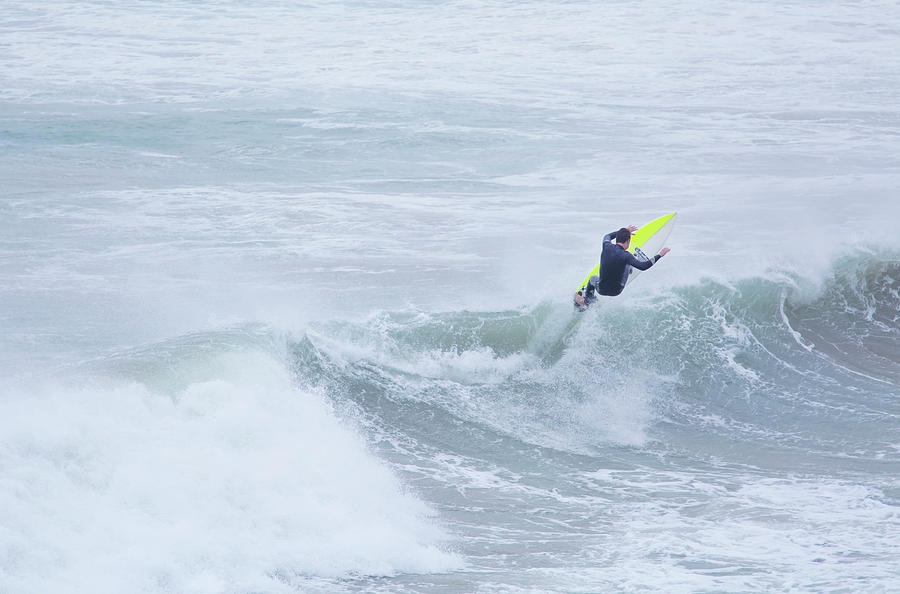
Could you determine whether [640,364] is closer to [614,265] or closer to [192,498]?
[614,265]

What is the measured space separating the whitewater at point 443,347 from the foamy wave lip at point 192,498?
30 mm

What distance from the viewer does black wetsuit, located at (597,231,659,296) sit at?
415 inches

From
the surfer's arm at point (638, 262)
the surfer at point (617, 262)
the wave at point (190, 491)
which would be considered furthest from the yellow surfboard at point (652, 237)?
the wave at point (190, 491)

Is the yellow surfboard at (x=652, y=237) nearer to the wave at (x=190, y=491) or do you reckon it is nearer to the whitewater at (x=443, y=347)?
the whitewater at (x=443, y=347)

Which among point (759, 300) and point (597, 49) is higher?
point (597, 49)

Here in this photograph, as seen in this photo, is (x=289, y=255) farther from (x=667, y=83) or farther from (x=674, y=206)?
(x=667, y=83)

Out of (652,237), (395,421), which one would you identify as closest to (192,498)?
(395,421)

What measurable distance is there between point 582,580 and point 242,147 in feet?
51.8

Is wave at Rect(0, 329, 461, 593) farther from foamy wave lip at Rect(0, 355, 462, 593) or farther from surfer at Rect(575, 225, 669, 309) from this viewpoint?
surfer at Rect(575, 225, 669, 309)

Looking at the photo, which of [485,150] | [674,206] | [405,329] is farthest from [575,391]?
[485,150]

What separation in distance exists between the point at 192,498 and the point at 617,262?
5.39 metres

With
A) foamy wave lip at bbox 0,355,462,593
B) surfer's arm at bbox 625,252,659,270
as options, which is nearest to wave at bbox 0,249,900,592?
foamy wave lip at bbox 0,355,462,593

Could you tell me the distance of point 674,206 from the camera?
54.7 ft

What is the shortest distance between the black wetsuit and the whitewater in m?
1.02
